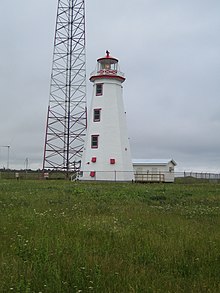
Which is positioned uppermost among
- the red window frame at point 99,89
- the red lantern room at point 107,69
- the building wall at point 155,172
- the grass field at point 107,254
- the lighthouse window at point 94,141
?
the red lantern room at point 107,69

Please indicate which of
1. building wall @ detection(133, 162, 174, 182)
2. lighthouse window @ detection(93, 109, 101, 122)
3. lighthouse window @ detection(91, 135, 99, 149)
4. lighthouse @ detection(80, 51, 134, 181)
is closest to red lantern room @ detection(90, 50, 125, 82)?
lighthouse @ detection(80, 51, 134, 181)

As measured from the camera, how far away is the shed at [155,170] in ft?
158

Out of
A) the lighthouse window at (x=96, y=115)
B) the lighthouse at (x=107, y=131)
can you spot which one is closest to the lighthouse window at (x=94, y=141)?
the lighthouse at (x=107, y=131)

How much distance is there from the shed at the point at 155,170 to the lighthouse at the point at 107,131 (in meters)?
4.43

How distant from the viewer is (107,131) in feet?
139

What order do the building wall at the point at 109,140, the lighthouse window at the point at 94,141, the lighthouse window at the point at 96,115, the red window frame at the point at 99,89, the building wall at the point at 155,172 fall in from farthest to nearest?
the building wall at the point at 155,172, the red window frame at the point at 99,89, the lighthouse window at the point at 96,115, the lighthouse window at the point at 94,141, the building wall at the point at 109,140

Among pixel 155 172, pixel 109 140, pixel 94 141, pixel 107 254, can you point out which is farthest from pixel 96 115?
pixel 107 254

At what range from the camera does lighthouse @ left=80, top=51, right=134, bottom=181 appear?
42.1 meters

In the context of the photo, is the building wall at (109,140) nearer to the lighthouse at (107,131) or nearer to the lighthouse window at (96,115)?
the lighthouse at (107,131)

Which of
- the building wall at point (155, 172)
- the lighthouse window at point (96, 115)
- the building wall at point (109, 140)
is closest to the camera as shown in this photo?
the building wall at point (109, 140)

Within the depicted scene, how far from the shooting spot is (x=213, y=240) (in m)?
8.61

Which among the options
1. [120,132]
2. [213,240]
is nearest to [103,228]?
[213,240]

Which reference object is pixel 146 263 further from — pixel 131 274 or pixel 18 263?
pixel 18 263

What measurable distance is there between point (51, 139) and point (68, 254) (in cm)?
4259
